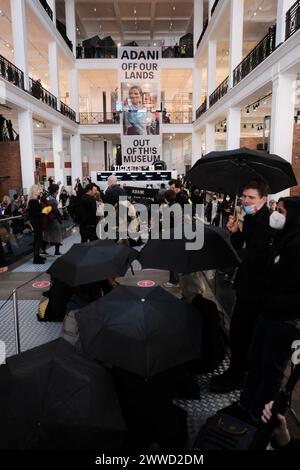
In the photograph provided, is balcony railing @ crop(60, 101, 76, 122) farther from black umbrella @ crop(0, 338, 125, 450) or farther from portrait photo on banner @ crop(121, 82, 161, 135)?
black umbrella @ crop(0, 338, 125, 450)

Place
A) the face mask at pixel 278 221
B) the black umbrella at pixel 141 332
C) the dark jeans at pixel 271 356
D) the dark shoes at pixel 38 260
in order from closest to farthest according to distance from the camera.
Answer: the black umbrella at pixel 141 332 → the dark jeans at pixel 271 356 → the face mask at pixel 278 221 → the dark shoes at pixel 38 260

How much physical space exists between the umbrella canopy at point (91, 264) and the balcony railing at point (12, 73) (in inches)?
445

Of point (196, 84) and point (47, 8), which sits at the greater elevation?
point (47, 8)

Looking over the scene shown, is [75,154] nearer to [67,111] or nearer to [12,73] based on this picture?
[67,111]

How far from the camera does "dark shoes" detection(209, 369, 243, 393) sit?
10.0ft

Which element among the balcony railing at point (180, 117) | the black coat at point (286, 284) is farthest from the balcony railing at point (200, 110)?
the black coat at point (286, 284)

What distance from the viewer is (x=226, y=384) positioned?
3.06 metres

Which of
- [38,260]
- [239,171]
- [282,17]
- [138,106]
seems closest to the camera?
[239,171]

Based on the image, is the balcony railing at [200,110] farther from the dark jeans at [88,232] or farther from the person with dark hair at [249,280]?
the person with dark hair at [249,280]

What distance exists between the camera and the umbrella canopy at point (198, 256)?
11.4 feet

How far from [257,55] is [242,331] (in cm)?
1199

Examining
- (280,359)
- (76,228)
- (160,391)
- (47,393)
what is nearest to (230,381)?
(280,359)

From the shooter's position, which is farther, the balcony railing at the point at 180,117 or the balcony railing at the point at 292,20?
the balcony railing at the point at 180,117

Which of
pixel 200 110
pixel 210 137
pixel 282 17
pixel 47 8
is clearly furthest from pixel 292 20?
pixel 200 110
